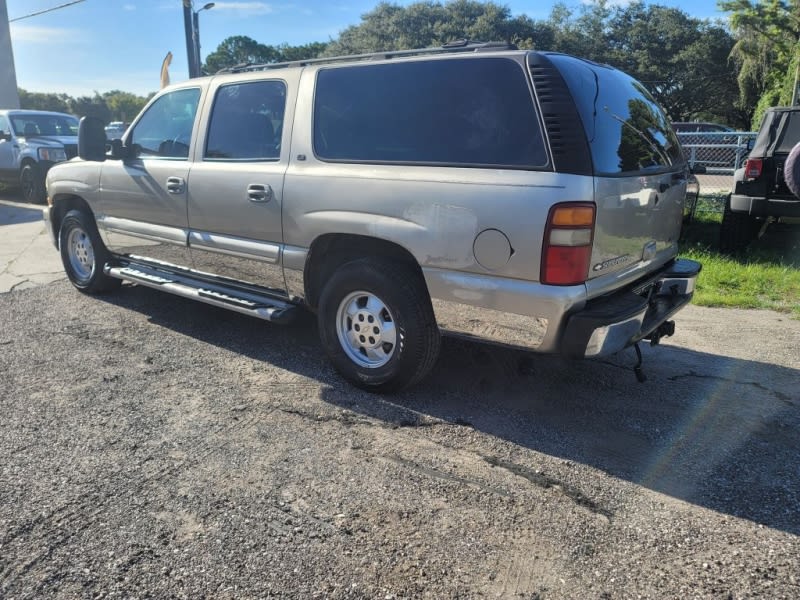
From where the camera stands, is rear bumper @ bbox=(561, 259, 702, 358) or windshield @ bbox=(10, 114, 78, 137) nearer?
rear bumper @ bbox=(561, 259, 702, 358)

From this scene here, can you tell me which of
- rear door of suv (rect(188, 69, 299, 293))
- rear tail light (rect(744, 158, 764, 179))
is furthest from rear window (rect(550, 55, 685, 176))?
rear tail light (rect(744, 158, 764, 179))

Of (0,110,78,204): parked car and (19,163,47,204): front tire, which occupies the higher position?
(0,110,78,204): parked car

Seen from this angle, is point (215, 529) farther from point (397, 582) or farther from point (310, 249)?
point (310, 249)

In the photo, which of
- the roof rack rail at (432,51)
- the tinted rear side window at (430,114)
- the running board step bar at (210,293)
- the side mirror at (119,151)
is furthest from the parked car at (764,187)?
the side mirror at (119,151)

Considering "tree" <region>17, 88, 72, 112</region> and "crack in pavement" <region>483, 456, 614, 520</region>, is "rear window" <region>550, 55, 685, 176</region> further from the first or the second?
"tree" <region>17, 88, 72, 112</region>

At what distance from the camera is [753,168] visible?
724cm

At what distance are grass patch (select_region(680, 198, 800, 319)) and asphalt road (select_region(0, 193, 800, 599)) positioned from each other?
1350 millimetres

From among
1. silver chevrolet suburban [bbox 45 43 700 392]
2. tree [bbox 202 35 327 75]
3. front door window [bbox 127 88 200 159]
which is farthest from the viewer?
tree [bbox 202 35 327 75]

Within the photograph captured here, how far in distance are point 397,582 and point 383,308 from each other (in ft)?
5.72

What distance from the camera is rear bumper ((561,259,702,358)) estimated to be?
3.01m

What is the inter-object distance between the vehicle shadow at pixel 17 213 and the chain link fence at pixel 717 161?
11.3m

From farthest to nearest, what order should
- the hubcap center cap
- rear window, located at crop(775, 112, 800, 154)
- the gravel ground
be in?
1. rear window, located at crop(775, 112, 800, 154)
2. the hubcap center cap
3. the gravel ground

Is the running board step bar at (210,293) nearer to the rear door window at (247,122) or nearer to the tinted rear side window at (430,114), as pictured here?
the rear door window at (247,122)

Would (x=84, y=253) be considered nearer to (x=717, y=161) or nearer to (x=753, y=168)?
(x=753, y=168)
